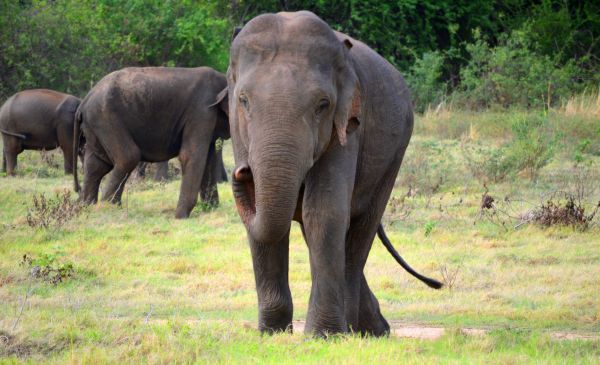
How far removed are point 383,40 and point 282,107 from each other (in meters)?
23.7

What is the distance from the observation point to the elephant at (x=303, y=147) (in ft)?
19.6

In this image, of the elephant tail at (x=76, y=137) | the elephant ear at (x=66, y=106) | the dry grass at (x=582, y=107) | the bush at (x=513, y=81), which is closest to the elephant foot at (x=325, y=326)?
the elephant tail at (x=76, y=137)

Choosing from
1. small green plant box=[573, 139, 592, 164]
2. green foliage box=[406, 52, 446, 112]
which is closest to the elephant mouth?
small green plant box=[573, 139, 592, 164]

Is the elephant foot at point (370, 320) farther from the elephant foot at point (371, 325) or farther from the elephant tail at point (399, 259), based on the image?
the elephant tail at point (399, 259)

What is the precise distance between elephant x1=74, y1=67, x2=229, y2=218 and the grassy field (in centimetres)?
66

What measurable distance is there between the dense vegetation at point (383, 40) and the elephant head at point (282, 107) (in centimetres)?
1626

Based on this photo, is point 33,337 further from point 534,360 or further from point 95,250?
point 95,250

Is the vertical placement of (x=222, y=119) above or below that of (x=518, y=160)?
above

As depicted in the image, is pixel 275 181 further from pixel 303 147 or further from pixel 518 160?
pixel 518 160

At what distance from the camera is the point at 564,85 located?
24219 millimetres

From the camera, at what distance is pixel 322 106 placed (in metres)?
6.30

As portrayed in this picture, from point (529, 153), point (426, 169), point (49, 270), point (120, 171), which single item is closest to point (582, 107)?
point (529, 153)

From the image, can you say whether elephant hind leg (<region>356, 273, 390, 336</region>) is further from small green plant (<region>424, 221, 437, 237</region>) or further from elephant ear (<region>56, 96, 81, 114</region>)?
elephant ear (<region>56, 96, 81, 114</region>)

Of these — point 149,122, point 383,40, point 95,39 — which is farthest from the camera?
point 383,40
